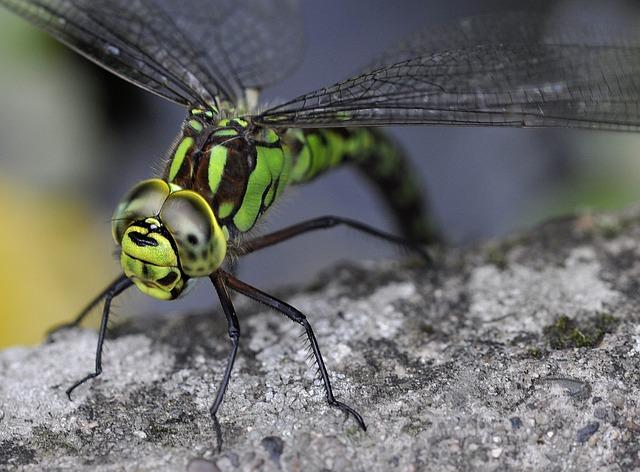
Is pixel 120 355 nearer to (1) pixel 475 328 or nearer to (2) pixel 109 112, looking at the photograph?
(1) pixel 475 328

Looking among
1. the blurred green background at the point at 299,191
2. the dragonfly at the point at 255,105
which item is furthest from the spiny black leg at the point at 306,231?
the blurred green background at the point at 299,191

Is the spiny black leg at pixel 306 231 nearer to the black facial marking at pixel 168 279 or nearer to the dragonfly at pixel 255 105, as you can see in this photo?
the dragonfly at pixel 255 105

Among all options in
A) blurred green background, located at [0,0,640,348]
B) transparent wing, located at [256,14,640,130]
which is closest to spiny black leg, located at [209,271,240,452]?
transparent wing, located at [256,14,640,130]

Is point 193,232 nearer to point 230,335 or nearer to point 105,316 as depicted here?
point 230,335

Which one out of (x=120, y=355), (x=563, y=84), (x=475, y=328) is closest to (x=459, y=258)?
(x=475, y=328)

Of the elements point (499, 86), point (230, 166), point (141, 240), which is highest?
point (499, 86)

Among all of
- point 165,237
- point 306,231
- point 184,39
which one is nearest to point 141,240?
point 165,237
